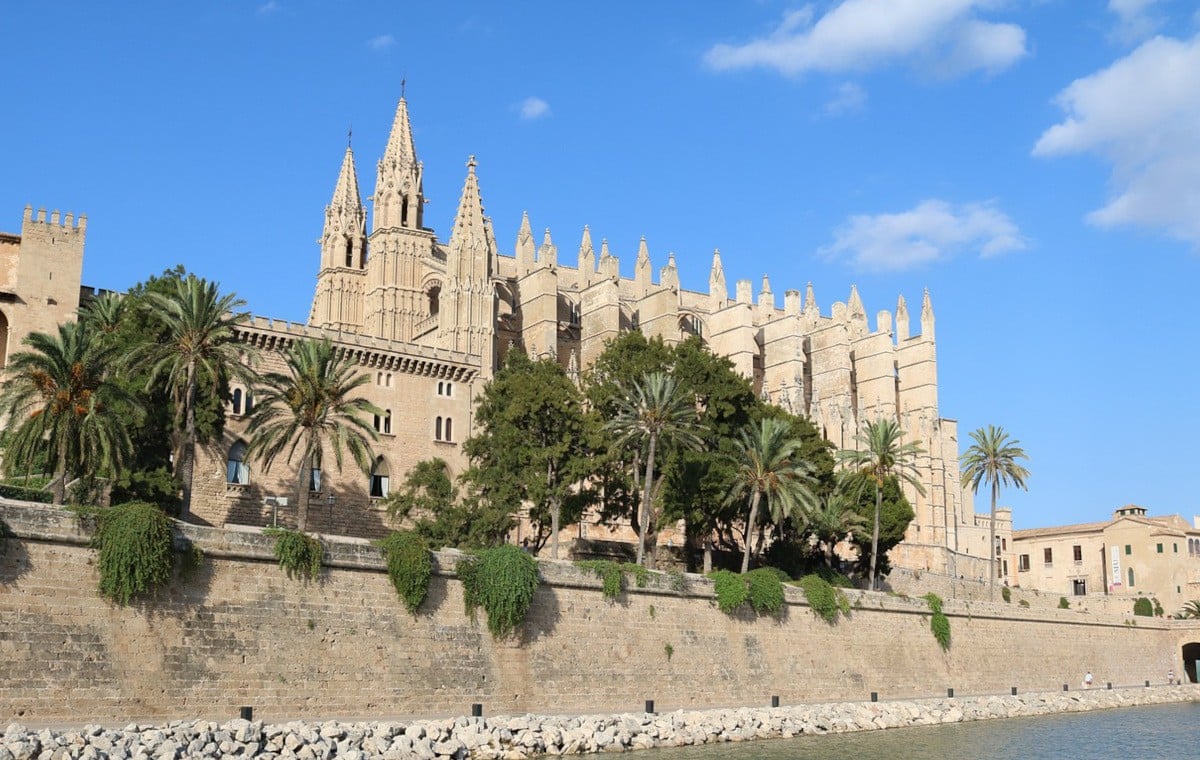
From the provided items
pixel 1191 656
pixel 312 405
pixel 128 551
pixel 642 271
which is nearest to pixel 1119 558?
pixel 1191 656

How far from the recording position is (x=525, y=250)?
67812mm

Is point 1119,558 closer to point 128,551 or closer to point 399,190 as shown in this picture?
point 399,190

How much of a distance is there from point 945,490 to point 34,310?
48.8 meters

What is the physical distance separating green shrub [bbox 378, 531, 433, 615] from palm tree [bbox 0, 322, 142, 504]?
6.75 m

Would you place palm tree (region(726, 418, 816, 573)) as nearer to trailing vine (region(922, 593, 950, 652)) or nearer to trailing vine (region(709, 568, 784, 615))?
trailing vine (region(709, 568, 784, 615))

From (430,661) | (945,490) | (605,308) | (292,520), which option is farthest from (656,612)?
(945,490)

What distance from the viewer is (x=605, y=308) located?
63312 mm

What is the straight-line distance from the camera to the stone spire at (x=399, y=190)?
58.5 meters

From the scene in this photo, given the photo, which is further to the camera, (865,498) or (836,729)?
(865,498)

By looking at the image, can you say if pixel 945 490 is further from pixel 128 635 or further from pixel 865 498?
pixel 128 635

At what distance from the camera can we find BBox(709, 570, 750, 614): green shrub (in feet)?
118

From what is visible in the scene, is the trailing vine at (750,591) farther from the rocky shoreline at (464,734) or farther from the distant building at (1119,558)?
the distant building at (1119,558)

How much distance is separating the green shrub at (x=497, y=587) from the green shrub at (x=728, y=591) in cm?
785

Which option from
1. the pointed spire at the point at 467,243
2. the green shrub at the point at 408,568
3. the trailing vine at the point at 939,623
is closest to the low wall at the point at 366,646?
the green shrub at the point at 408,568
